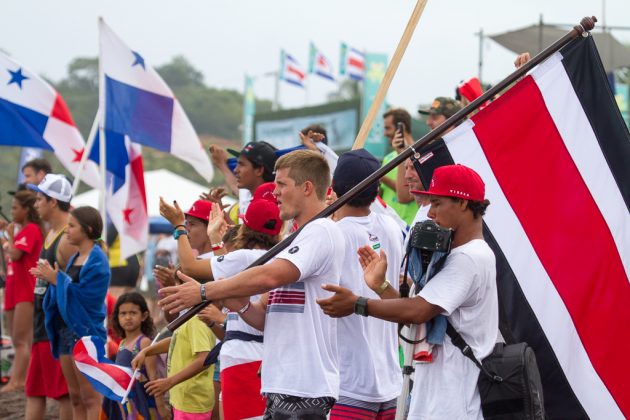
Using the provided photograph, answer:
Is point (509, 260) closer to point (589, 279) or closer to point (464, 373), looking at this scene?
point (589, 279)

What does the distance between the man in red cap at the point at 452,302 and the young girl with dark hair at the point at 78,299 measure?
408cm

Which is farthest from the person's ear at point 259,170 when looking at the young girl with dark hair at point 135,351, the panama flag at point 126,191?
the panama flag at point 126,191

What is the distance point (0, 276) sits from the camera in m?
10.8

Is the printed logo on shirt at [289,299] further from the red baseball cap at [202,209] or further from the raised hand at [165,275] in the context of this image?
the red baseball cap at [202,209]

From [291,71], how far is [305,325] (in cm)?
3833

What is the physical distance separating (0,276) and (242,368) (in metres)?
5.66

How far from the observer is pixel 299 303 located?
16.3 ft

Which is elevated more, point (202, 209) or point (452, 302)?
point (202, 209)

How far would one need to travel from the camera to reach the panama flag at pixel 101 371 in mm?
7125

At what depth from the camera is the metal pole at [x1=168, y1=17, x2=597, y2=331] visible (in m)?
4.92

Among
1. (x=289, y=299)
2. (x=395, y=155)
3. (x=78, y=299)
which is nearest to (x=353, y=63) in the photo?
(x=395, y=155)

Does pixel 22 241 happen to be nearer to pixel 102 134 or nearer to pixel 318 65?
pixel 102 134

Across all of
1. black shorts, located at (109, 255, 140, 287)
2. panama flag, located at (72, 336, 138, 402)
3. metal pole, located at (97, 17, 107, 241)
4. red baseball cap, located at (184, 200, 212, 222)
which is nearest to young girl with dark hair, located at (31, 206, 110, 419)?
panama flag, located at (72, 336, 138, 402)

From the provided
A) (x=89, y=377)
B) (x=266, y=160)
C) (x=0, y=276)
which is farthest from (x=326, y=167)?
(x=0, y=276)
